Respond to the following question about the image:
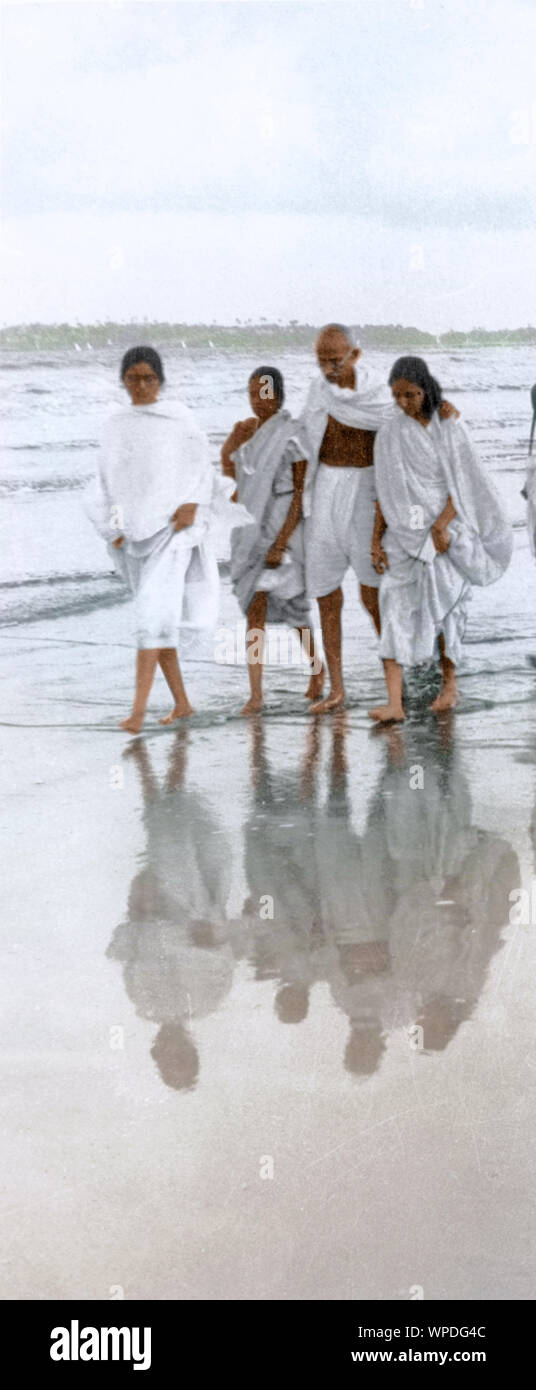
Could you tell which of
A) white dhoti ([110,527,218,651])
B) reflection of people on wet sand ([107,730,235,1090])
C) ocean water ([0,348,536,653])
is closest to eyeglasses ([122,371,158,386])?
white dhoti ([110,527,218,651])

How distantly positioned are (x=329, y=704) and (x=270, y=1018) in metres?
3.17

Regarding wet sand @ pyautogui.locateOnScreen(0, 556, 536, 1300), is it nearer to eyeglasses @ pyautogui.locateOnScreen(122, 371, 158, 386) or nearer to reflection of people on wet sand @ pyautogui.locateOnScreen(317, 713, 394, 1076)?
reflection of people on wet sand @ pyautogui.locateOnScreen(317, 713, 394, 1076)

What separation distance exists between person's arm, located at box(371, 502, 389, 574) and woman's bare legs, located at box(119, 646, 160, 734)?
94 centimetres

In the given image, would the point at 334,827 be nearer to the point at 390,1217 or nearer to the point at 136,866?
the point at 136,866

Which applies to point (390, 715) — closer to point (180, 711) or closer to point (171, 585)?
point (180, 711)

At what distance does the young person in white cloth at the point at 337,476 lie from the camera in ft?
21.0

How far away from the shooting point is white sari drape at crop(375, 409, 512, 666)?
21.0ft

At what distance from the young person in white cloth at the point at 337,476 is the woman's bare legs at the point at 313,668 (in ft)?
0.26

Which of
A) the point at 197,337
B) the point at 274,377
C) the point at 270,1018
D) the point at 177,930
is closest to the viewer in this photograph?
the point at 270,1018

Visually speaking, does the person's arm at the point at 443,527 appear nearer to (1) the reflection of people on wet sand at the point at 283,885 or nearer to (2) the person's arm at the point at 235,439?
(2) the person's arm at the point at 235,439

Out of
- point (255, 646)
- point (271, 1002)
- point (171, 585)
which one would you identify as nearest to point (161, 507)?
point (171, 585)

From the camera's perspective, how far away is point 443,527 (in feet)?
21.2

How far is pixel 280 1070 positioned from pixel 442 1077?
0.31 m

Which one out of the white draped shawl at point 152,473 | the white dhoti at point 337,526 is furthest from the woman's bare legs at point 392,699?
the white draped shawl at point 152,473
